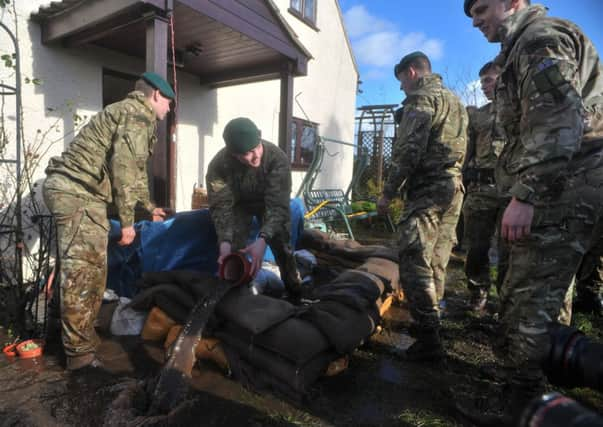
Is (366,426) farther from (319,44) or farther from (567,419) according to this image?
(319,44)

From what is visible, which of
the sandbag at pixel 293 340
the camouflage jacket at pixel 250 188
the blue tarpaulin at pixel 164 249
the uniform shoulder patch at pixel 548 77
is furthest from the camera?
the blue tarpaulin at pixel 164 249

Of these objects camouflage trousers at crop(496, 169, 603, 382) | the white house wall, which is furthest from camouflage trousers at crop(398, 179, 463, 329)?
the white house wall

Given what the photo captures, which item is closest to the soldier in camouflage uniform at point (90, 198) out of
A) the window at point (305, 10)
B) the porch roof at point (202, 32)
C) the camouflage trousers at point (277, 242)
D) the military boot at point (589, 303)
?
the camouflage trousers at point (277, 242)

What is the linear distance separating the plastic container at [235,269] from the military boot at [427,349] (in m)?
1.19

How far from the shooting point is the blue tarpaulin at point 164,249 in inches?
111

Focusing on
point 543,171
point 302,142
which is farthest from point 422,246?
point 302,142

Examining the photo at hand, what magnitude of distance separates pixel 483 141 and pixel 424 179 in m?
1.39

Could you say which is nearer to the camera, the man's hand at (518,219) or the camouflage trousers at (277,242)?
the man's hand at (518,219)

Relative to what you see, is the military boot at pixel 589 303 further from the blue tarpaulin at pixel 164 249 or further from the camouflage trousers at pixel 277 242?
the blue tarpaulin at pixel 164 249

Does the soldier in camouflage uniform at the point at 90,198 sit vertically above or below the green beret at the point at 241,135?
below

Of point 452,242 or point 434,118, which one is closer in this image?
point 434,118

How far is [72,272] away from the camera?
2062mm

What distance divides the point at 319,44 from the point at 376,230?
4.31 m

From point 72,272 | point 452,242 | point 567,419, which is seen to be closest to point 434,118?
point 452,242
